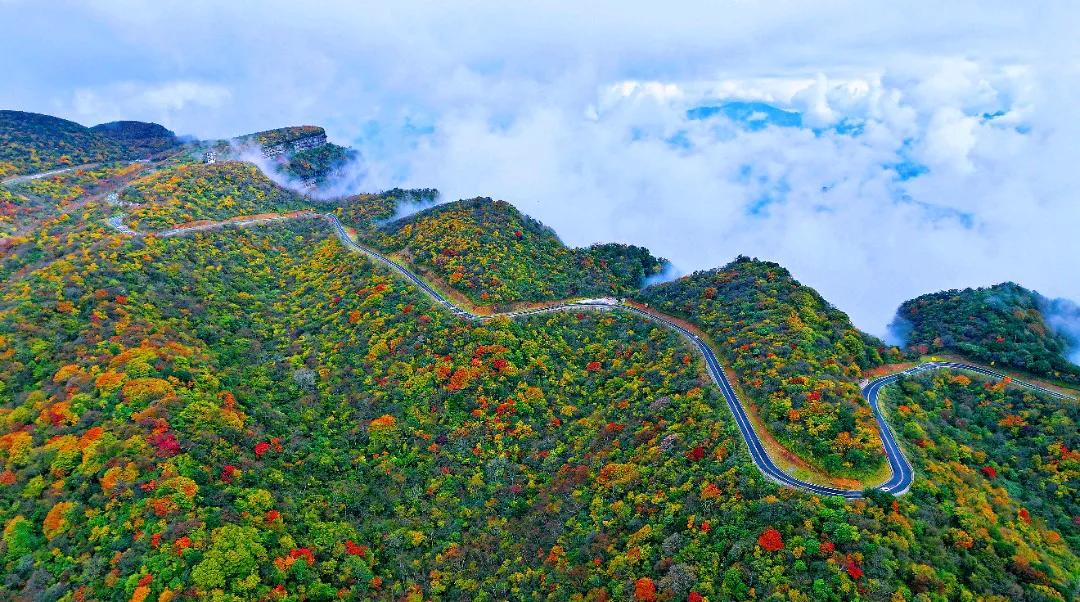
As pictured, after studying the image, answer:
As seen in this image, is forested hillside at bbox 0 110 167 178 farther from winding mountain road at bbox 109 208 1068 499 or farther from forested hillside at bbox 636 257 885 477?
forested hillside at bbox 636 257 885 477

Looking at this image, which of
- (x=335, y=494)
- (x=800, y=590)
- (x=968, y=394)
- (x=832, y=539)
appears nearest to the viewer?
(x=800, y=590)

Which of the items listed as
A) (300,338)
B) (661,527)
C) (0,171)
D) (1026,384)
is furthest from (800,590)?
(0,171)

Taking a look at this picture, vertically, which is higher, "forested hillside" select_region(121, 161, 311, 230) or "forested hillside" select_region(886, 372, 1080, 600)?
"forested hillside" select_region(121, 161, 311, 230)

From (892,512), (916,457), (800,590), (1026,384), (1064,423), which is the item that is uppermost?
(1026,384)

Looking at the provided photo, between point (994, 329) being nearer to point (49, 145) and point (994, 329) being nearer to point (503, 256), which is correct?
point (503, 256)

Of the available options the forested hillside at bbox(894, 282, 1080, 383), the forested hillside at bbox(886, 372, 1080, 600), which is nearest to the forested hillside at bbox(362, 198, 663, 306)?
the forested hillside at bbox(894, 282, 1080, 383)

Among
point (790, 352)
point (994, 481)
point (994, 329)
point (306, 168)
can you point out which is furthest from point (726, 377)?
point (306, 168)

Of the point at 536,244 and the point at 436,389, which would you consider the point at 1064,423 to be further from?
the point at 536,244
